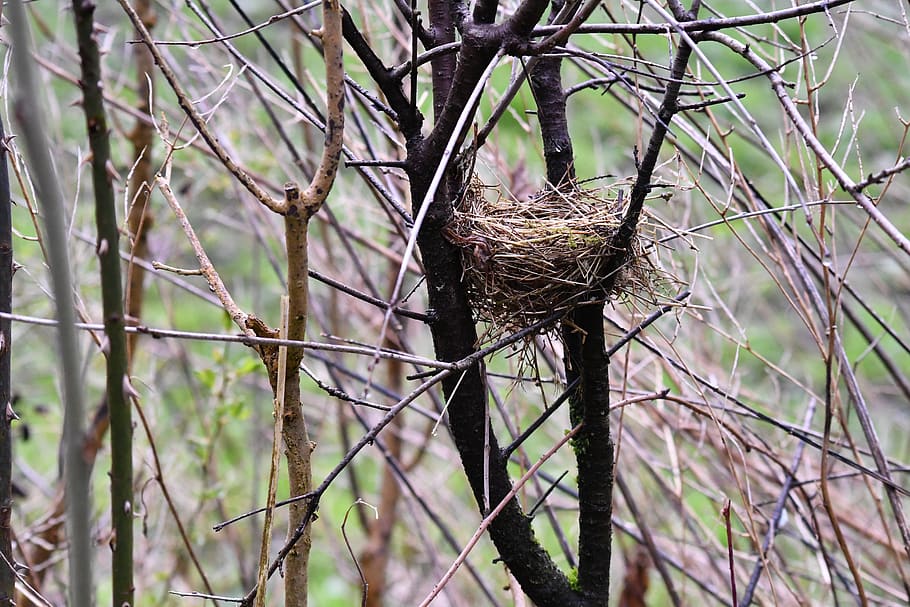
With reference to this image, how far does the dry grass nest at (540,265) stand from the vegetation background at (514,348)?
76mm

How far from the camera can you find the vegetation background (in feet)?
4.35

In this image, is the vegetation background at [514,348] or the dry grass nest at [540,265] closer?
the dry grass nest at [540,265]

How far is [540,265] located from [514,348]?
0.21m

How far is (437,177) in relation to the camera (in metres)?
0.83

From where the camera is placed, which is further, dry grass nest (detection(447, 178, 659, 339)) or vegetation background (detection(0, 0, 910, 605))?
vegetation background (detection(0, 0, 910, 605))

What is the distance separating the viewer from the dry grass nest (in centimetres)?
112

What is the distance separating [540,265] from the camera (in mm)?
1161

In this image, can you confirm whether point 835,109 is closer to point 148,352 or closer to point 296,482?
point 148,352

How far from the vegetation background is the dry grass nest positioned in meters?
0.08

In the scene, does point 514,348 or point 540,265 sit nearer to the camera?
point 540,265

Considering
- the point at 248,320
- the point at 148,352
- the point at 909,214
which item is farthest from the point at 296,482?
the point at 909,214

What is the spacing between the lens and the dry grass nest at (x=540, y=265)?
1123 mm

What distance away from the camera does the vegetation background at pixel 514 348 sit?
4.35 ft

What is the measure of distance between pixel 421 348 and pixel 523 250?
2.67 m
